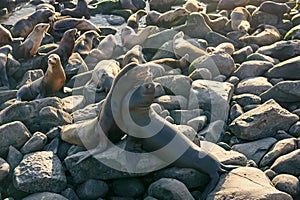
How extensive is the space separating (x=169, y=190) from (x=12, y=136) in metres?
2.65

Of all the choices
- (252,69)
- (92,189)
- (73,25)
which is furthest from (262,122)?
(73,25)

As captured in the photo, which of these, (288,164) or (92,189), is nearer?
(92,189)

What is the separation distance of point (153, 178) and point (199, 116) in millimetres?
1988

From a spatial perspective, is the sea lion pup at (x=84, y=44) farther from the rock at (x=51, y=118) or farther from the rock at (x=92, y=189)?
the rock at (x=92, y=189)

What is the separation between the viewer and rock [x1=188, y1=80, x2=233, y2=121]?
8.59 m

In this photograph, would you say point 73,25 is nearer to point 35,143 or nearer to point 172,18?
point 172,18

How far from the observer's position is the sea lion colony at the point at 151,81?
22.3ft

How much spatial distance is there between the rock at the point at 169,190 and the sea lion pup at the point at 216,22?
8.11 m

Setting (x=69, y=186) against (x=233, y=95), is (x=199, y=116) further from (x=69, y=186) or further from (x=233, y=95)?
(x=69, y=186)

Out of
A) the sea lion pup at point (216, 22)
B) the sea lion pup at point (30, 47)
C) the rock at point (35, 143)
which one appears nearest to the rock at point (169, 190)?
the rock at point (35, 143)

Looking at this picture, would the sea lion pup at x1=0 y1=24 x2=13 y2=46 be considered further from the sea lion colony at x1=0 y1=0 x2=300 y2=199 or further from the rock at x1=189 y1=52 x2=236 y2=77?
the rock at x1=189 y1=52 x2=236 y2=77

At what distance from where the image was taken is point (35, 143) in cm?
739

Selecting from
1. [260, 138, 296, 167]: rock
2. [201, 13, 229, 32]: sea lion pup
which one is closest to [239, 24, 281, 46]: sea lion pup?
[201, 13, 229, 32]: sea lion pup

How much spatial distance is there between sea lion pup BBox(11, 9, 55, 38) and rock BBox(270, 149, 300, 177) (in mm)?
8921
